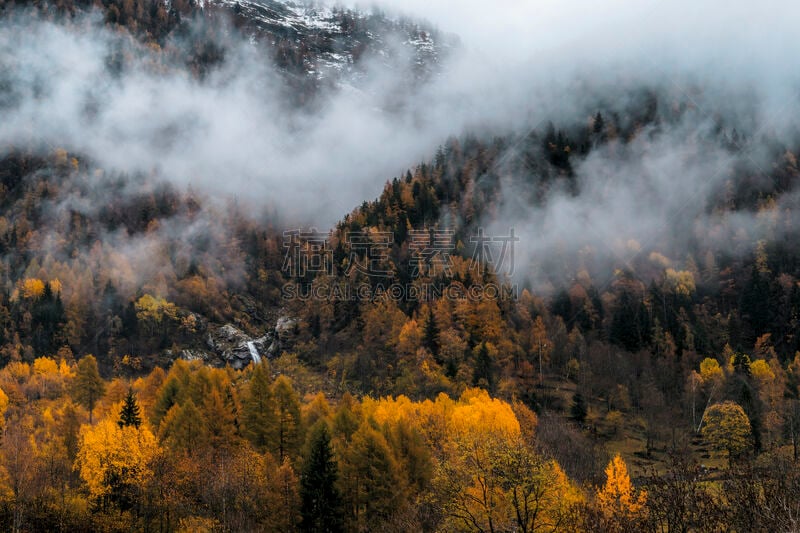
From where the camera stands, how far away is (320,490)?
56.5 meters

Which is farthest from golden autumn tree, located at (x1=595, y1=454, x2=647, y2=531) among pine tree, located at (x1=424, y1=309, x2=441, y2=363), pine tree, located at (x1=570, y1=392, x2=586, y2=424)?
pine tree, located at (x1=424, y1=309, x2=441, y2=363)

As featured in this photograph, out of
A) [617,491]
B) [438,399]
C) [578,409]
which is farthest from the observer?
[578,409]

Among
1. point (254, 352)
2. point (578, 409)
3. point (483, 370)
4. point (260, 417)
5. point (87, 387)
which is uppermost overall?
point (260, 417)

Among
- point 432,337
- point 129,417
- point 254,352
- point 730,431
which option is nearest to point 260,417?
point 129,417

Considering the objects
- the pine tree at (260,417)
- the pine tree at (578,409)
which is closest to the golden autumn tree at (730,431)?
the pine tree at (578,409)

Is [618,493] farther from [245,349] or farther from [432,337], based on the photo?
[245,349]

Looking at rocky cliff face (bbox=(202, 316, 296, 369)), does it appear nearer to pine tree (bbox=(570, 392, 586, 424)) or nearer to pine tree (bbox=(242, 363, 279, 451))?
pine tree (bbox=(570, 392, 586, 424))

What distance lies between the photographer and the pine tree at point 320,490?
5556 cm

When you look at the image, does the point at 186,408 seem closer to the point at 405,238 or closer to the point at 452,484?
the point at 452,484

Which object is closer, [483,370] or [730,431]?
[730,431]

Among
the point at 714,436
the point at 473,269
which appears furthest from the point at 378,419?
the point at 473,269

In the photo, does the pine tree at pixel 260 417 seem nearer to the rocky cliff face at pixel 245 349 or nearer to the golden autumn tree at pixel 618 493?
the golden autumn tree at pixel 618 493

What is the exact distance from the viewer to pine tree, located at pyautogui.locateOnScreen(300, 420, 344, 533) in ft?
182

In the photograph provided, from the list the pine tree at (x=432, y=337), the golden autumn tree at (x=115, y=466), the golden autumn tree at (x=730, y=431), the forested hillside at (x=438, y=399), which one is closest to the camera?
the forested hillside at (x=438, y=399)
